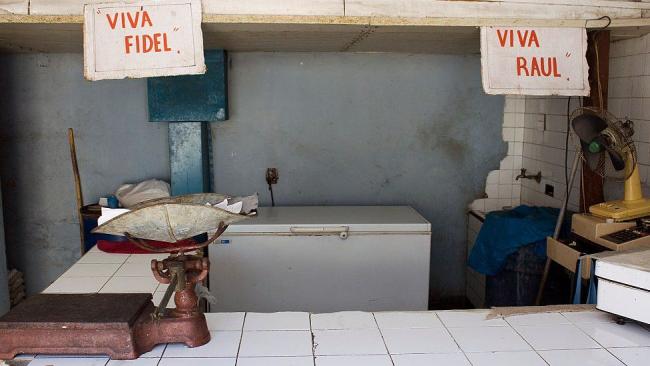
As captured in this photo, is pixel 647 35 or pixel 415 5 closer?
pixel 415 5

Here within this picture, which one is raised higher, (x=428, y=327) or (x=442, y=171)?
(x=442, y=171)

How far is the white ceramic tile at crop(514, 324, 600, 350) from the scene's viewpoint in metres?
2.07

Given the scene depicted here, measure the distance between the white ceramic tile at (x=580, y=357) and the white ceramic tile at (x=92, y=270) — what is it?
7.21ft

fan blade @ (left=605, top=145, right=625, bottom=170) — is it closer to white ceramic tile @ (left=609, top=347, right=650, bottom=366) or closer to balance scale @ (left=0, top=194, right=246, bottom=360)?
white ceramic tile @ (left=609, top=347, right=650, bottom=366)

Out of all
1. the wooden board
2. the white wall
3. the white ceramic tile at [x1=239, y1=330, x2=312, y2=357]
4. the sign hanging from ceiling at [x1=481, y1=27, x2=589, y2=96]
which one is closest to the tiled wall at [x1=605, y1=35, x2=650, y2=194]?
the wooden board

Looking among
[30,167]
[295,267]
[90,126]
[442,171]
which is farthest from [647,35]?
[30,167]

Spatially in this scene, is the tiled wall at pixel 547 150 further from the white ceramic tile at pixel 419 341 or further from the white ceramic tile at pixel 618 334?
the white ceramic tile at pixel 419 341

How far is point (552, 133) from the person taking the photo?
4.42 metres

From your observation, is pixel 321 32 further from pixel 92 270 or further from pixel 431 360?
pixel 431 360

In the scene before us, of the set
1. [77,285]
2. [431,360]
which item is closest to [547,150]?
[431,360]

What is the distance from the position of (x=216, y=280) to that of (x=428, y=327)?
1.99 meters

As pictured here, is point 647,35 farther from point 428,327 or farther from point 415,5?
point 428,327

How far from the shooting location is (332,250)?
3.91 meters

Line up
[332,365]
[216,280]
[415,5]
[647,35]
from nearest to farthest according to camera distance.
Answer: [332,365]
[415,5]
[647,35]
[216,280]
